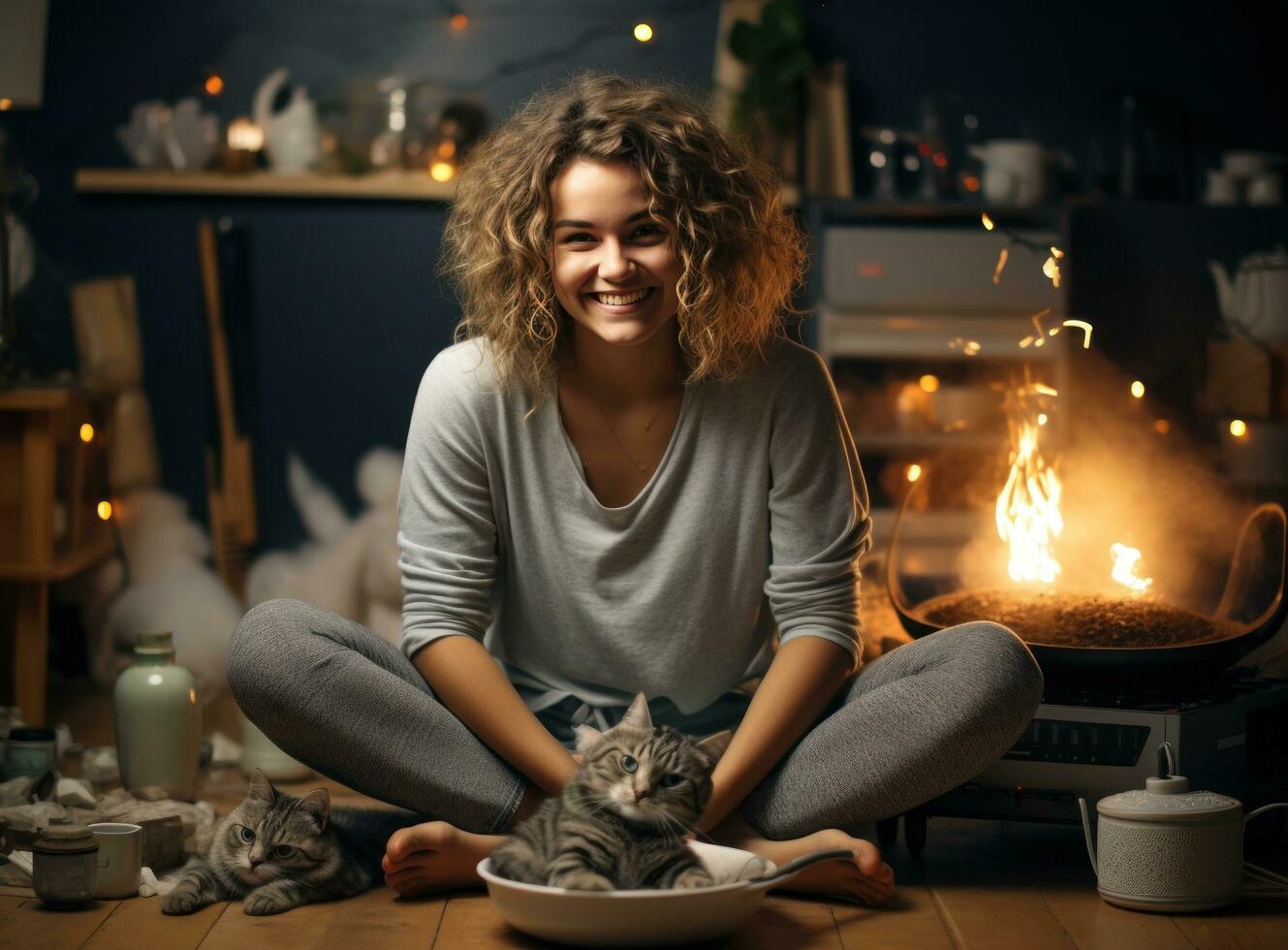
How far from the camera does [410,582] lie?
1774 millimetres

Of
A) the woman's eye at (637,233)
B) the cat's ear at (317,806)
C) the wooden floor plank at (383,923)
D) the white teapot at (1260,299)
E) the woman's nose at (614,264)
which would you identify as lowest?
the wooden floor plank at (383,923)

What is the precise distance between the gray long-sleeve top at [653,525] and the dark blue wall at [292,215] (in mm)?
1642

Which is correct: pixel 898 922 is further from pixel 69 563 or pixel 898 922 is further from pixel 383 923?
pixel 69 563

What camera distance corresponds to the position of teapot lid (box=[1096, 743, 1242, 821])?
61.6 inches

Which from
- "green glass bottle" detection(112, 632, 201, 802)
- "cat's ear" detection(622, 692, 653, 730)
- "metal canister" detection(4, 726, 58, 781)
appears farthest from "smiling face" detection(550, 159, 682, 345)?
"metal canister" detection(4, 726, 58, 781)

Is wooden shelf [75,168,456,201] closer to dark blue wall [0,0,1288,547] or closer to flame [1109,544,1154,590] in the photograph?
dark blue wall [0,0,1288,547]

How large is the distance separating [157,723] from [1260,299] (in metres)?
2.71

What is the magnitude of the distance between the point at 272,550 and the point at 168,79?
44.3 inches

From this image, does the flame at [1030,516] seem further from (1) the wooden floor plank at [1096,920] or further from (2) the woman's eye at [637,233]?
(2) the woman's eye at [637,233]

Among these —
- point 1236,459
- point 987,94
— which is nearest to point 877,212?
point 987,94

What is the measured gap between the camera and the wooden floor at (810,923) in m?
1.53

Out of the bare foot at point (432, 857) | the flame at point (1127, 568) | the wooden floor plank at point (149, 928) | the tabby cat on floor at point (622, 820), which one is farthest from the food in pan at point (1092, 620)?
the wooden floor plank at point (149, 928)

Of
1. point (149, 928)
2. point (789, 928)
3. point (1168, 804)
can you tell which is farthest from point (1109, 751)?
point (149, 928)

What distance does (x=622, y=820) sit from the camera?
1.49 metres
